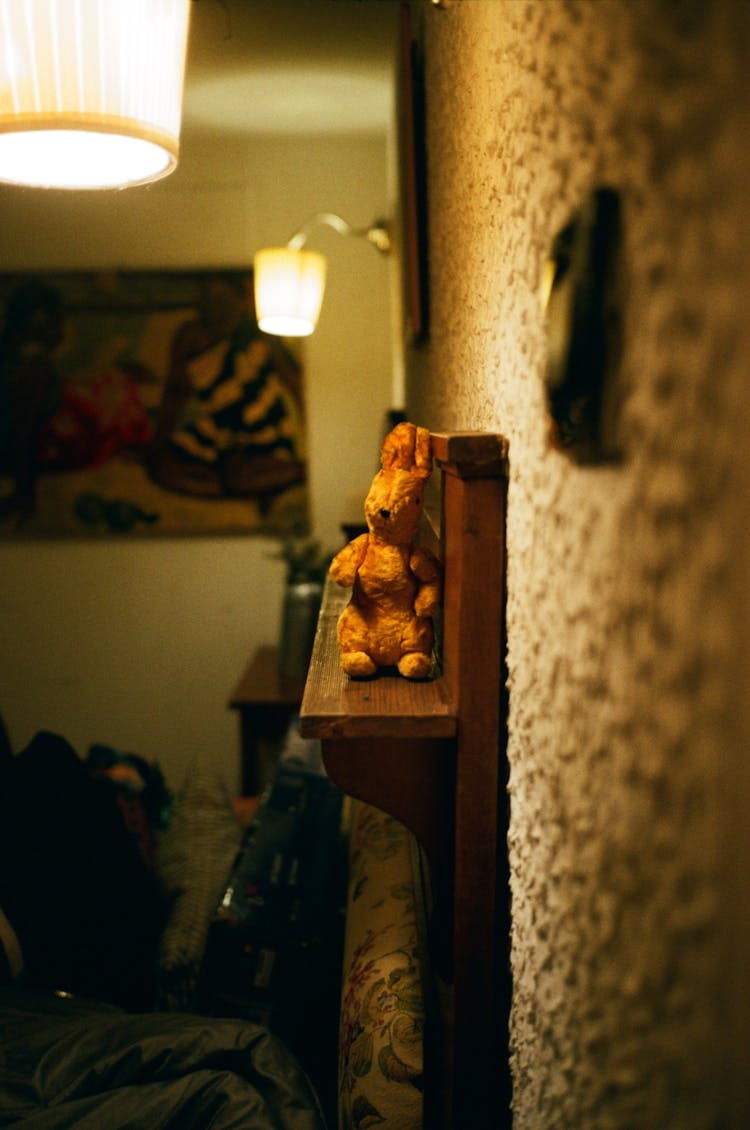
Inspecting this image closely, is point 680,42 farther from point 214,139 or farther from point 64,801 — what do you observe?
point 214,139

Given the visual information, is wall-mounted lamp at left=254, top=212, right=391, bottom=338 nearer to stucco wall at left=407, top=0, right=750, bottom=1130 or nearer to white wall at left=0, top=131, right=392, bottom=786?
white wall at left=0, top=131, right=392, bottom=786

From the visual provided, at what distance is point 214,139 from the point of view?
2664mm

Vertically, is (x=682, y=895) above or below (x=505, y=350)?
below

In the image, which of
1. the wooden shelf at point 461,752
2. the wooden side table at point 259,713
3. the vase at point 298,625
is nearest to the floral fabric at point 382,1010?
the wooden shelf at point 461,752

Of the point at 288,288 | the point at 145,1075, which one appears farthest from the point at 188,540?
the point at 145,1075

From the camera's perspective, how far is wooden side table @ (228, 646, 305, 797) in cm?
232

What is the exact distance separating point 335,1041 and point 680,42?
1363mm

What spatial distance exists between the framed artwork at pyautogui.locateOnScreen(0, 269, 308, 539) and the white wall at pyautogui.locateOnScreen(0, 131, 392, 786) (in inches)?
2.9

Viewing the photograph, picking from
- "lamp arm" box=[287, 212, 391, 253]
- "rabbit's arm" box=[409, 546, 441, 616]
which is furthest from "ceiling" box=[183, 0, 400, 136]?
"rabbit's arm" box=[409, 546, 441, 616]

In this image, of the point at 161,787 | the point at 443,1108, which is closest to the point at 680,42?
the point at 443,1108

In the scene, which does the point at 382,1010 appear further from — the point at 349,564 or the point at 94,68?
the point at 94,68

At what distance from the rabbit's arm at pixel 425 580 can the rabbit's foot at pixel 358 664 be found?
0.22 ft

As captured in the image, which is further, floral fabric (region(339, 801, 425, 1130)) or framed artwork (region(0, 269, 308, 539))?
framed artwork (region(0, 269, 308, 539))

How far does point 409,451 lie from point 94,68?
42 cm
